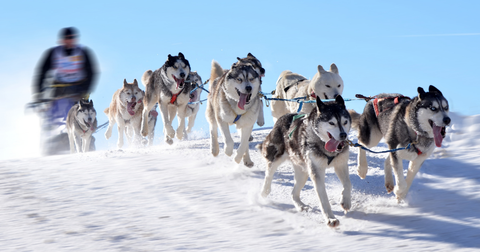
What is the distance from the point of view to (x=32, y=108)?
848cm

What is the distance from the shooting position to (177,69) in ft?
27.4

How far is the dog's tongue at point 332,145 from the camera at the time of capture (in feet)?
14.6

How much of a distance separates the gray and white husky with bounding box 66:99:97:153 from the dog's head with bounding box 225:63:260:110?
19.7ft

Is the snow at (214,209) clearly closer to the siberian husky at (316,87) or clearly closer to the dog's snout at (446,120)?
the dog's snout at (446,120)

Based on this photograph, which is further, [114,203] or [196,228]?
[114,203]

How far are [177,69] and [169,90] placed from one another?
1.29 feet

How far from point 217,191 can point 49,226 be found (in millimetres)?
1861

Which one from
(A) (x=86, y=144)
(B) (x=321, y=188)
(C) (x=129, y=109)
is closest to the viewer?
(B) (x=321, y=188)

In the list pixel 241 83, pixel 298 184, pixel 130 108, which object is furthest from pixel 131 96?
pixel 298 184

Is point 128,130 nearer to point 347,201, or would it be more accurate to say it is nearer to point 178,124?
point 178,124

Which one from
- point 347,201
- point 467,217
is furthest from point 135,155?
point 467,217

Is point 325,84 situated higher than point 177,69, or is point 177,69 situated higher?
point 177,69

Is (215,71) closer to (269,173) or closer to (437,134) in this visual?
(269,173)

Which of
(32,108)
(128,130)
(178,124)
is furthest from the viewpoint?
(128,130)
